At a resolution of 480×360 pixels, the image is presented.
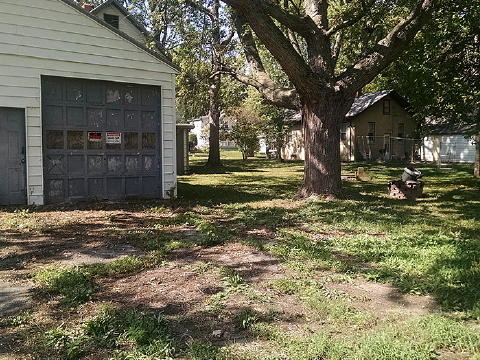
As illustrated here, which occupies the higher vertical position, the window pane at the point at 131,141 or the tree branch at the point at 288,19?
the tree branch at the point at 288,19

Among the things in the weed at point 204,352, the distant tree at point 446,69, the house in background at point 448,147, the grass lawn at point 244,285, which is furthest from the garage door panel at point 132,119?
the house in background at point 448,147

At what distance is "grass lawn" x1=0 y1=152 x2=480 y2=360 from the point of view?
319cm

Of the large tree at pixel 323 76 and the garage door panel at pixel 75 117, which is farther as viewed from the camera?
the garage door panel at pixel 75 117

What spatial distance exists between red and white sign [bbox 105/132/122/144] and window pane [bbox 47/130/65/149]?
3.30 ft

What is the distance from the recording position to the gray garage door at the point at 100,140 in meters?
9.73

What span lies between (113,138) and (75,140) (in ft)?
2.80

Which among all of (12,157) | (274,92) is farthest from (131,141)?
(274,92)

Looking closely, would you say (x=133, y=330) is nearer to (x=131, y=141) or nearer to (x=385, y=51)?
(x=131, y=141)

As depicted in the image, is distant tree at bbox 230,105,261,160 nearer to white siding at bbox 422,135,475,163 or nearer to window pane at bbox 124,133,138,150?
white siding at bbox 422,135,475,163

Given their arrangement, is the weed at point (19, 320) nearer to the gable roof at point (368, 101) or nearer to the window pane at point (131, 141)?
the window pane at point (131, 141)

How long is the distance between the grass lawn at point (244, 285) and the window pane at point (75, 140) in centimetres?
198

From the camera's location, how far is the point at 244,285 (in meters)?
4.45

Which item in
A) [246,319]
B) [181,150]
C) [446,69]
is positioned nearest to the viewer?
[246,319]

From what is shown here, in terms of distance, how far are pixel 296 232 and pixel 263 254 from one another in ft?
4.78
